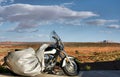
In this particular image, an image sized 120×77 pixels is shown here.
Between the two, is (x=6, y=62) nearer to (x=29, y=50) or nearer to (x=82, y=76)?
(x=29, y=50)

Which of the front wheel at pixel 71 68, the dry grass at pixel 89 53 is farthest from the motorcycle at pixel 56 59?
the dry grass at pixel 89 53

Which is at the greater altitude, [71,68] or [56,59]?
[56,59]

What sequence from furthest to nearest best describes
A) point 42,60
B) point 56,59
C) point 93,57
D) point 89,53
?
point 89,53 → point 93,57 → point 56,59 → point 42,60

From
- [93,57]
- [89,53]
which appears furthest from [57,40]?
[89,53]

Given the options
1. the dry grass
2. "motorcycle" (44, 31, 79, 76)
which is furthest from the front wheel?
the dry grass

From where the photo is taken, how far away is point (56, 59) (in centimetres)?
1248

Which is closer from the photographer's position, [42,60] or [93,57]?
→ [42,60]

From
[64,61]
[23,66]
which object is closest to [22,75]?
[23,66]

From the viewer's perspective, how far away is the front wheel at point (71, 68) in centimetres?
1242

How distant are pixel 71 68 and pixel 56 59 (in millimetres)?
503

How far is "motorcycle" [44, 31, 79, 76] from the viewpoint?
12323 millimetres

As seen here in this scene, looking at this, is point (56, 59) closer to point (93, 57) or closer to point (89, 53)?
point (93, 57)

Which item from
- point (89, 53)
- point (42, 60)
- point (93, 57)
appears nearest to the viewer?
point (42, 60)

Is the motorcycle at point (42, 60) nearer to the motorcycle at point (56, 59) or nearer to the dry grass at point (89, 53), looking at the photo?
the motorcycle at point (56, 59)
